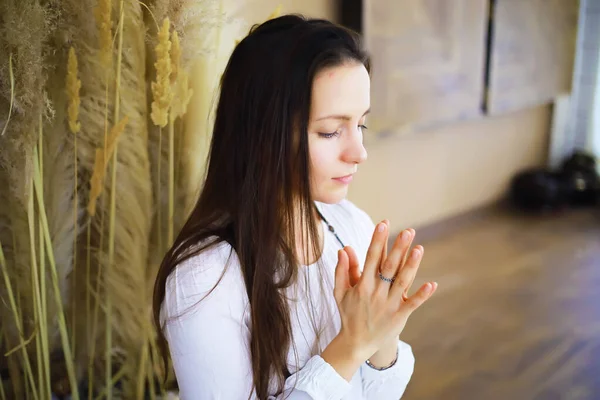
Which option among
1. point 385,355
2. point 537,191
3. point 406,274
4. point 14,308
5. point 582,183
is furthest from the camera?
point 582,183

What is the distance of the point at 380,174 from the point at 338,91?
7.62ft

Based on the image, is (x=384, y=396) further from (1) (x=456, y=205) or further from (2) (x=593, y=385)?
(1) (x=456, y=205)

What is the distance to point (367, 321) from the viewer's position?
0.90 m

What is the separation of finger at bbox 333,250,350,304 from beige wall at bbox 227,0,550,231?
5.63 feet

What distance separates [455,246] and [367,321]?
9.00 feet

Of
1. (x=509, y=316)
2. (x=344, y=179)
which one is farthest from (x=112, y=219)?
(x=509, y=316)

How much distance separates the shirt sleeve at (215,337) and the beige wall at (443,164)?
→ 5.61 ft

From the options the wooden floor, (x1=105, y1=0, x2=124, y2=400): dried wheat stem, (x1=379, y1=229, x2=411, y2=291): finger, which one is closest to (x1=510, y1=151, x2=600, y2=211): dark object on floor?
the wooden floor

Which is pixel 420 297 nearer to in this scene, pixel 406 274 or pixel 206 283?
pixel 406 274

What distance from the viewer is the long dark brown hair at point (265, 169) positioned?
89cm

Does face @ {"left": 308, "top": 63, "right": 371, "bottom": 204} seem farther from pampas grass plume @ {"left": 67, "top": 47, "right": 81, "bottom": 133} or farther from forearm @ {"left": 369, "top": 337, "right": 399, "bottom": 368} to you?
pampas grass plume @ {"left": 67, "top": 47, "right": 81, "bottom": 133}

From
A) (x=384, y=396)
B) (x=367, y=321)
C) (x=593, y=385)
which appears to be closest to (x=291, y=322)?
(x=367, y=321)

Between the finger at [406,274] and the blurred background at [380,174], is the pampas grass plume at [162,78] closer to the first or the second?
the blurred background at [380,174]

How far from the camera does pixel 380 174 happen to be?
10.5 ft
